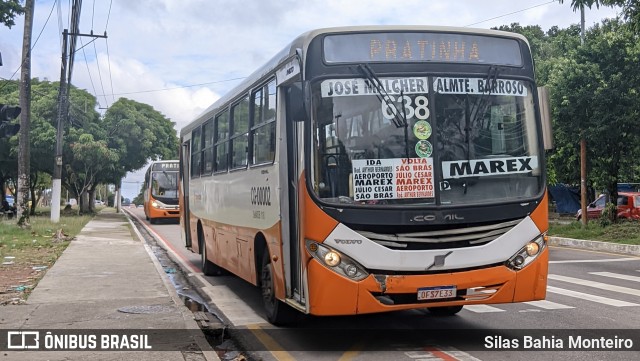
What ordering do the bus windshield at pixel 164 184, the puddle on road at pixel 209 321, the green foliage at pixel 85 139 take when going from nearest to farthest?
1. the puddle on road at pixel 209 321
2. the bus windshield at pixel 164 184
3. the green foliage at pixel 85 139

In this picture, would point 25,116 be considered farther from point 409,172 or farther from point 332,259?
point 409,172

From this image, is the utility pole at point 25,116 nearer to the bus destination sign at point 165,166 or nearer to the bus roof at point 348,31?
the bus destination sign at point 165,166

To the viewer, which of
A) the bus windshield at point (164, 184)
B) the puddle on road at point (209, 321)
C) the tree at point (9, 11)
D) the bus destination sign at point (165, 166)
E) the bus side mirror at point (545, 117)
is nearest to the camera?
the bus side mirror at point (545, 117)

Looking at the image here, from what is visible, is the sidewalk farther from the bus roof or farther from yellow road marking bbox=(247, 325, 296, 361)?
the bus roof

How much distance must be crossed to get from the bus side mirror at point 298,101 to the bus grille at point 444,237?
3.98 ft

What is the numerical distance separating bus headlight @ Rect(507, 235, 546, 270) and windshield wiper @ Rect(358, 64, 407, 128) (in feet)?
5.50

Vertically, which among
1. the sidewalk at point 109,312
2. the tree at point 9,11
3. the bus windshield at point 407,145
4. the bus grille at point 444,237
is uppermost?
the tree at point 9,11

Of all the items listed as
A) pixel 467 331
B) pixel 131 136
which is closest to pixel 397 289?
pixel 467 331

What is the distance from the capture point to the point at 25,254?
15.5 metres

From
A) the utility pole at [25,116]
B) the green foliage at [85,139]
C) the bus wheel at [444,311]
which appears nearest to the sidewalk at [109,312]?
the bus wheel at [444,311]

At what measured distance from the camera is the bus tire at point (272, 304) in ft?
24.4

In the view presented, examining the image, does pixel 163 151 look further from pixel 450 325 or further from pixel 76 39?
pixel 450 325

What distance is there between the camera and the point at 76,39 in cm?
2539

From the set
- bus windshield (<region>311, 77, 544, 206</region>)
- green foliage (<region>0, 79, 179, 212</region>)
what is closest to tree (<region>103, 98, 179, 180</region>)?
green foliage (<region>0, 79, 179, 212</region>)
